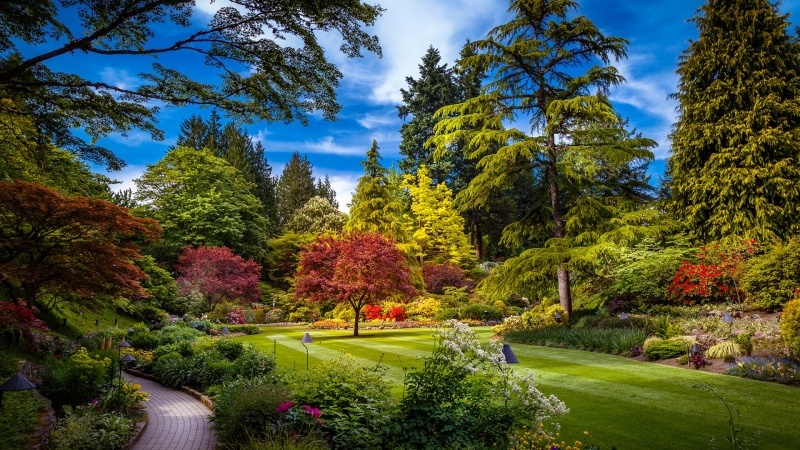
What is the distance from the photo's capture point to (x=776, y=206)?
16062mm

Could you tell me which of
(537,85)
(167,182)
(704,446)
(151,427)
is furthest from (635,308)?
(167,182)

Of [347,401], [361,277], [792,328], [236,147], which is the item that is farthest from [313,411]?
[236,147]

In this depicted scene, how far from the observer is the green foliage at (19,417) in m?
5.00

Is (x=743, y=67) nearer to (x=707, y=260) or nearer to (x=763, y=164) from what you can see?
(x=763, y=164)

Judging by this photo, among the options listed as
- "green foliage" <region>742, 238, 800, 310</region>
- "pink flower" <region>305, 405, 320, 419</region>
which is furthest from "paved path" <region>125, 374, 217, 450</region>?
"green foliage" <region>742, 238, 800, 310</region>

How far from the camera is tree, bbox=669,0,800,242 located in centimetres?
1614

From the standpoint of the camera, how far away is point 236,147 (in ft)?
146

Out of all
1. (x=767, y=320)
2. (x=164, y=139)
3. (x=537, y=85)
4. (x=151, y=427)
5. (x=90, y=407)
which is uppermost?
(x=537, y=85)

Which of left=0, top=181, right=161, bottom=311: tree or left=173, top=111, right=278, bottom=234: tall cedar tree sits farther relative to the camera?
left=173, top=111, right=278, bottom=234: tall cedar tree

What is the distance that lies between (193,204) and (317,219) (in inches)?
485

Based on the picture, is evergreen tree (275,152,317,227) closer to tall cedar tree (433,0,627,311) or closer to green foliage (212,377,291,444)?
tall cedar tree (433,0,627,311)

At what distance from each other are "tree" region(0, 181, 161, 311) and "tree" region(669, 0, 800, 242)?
19.5 metres

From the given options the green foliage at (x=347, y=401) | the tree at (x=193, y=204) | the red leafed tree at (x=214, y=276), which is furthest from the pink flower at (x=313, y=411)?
the tree at (x=193, y=204)

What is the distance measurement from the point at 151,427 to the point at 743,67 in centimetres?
2189
